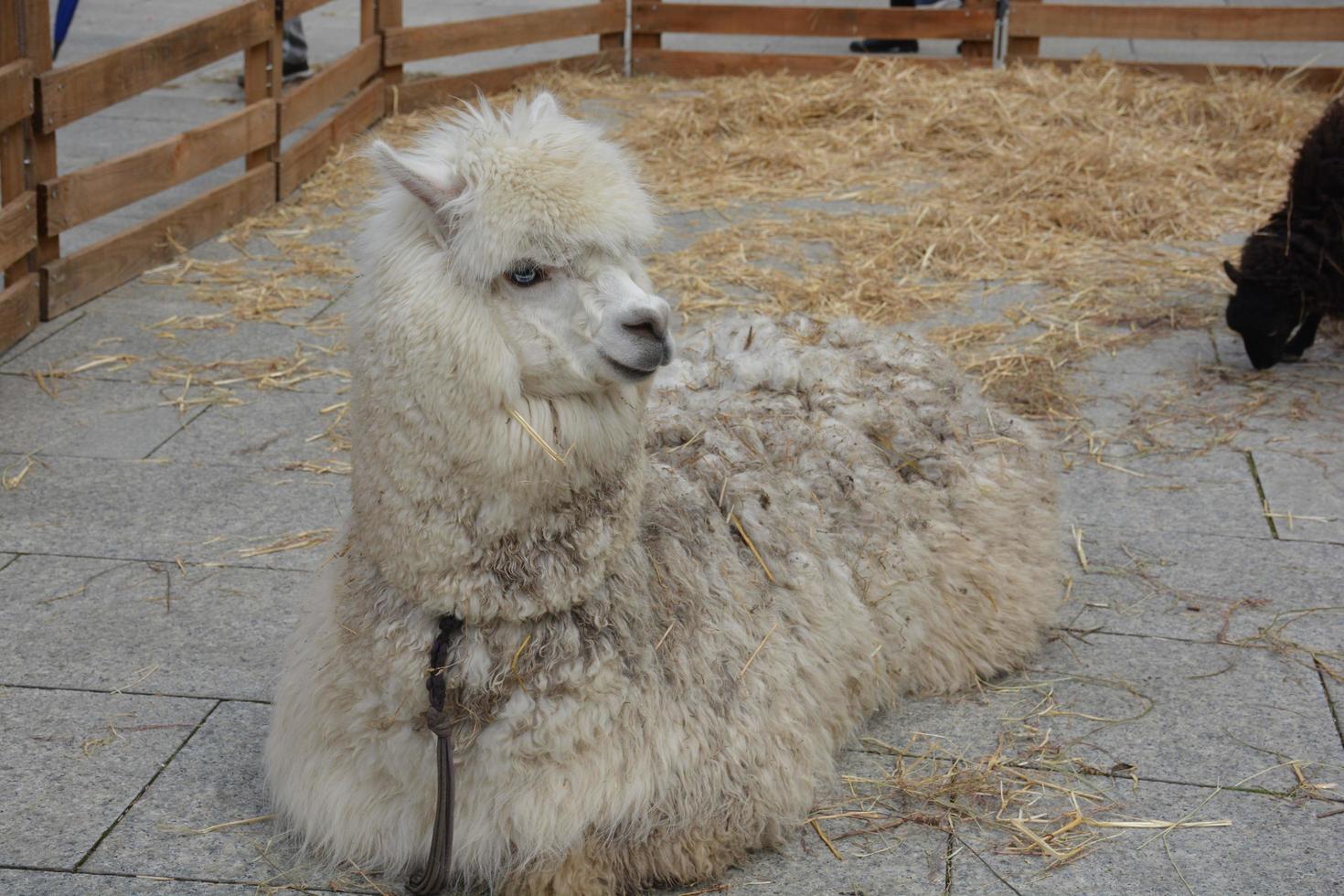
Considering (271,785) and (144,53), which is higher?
(144,53)

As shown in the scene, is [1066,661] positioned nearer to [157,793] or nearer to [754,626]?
[754,626]

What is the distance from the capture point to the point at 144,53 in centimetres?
670

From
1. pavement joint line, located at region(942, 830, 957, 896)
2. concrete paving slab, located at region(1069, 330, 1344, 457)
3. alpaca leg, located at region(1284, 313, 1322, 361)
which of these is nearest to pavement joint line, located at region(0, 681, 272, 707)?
pavement joint line, located at region(942, 830, 957, 896)

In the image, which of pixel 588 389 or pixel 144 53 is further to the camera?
pixel 144 53

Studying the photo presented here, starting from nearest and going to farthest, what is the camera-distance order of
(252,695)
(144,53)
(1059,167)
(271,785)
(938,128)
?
(271,785)
(252,695)
(144,53)
(1059,167)
(938,128)

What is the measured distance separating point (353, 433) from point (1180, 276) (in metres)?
5.29

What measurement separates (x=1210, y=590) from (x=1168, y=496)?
2.26 ft

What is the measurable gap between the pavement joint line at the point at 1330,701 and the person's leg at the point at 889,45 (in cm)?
856

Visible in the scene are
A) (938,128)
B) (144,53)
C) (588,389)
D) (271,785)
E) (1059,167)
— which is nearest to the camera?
(588,389)

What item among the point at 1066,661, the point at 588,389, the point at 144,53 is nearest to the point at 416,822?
the point at 588,389

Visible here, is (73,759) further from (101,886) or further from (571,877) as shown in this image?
(571,877)

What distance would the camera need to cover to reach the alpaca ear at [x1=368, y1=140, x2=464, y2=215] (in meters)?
2.52

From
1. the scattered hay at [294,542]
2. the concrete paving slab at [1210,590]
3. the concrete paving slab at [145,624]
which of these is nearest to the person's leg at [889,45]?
the concrete paving slab at [1210,590]

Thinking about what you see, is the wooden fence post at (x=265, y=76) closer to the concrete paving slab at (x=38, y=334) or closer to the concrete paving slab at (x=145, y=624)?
the concrete paving slab at (x=38, y=334)
